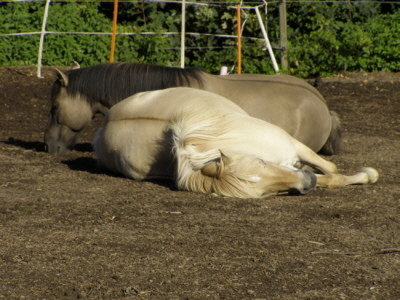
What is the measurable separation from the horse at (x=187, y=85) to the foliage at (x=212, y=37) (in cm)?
675

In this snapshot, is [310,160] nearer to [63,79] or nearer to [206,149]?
[206,149]

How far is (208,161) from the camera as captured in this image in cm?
464

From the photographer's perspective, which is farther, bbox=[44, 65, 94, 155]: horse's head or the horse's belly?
bbox=[44, 65, 94, 155]: horse's head

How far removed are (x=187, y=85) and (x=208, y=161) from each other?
5.59 ft

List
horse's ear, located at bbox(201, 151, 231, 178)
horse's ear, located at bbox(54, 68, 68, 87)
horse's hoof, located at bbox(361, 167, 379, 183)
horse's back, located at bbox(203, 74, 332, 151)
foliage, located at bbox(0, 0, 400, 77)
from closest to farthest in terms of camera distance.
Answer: horse's ear, located at bbox(201, 151, 231, 178) → horse's hoof, located at bbox(361, 167, 379, 183) → horse's back, located at bbox(203, 74, 332, 151) → horse's ear, located at bbox(54, 68, 68, 87) → foliage, located at bbox(0, 0, 400, 77)

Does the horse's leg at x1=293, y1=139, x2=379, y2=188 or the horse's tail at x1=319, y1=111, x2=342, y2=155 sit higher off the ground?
the horse's leg at x1=293, y1=139, x2=379, y2=188

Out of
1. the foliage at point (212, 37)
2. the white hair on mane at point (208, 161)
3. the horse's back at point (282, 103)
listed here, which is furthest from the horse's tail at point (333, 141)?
the foliage at point (212, 37)

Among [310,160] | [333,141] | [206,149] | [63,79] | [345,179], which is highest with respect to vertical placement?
[63,79]

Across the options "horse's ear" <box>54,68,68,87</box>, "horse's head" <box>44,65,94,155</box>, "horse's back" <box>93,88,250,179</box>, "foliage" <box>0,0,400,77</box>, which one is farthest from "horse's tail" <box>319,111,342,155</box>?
"foliage" <box>0,0,400,77</box>

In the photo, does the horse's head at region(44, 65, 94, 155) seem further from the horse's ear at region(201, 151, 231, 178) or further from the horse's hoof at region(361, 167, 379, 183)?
the horse's hoof at region(361, 167, 379, 183)

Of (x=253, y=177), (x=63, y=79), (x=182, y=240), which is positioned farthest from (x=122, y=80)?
(x=182, y=240)

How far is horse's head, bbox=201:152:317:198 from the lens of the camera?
4.55 m

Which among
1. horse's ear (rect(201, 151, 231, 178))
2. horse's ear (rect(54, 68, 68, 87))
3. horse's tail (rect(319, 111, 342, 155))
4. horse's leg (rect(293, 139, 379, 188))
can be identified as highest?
horse's ear (rect(54, 68, 68, 87))

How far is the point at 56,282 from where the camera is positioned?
3.11m
